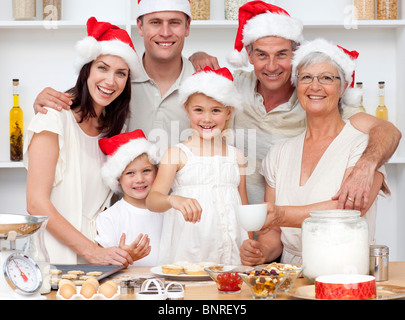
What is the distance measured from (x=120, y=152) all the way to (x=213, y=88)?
0.38 metres

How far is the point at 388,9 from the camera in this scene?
269 cm

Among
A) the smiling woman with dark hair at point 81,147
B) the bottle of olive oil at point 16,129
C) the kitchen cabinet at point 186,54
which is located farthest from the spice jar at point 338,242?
the bottle of olive oil at point 16,129

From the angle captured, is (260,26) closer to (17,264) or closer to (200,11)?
(200,11)

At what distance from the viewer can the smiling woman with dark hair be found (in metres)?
1.82

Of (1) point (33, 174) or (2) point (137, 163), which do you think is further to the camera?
(2) point (137, 163)

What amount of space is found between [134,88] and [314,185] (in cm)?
81

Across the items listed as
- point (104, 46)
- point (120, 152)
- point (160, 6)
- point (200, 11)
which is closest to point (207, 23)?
point (200, 11)

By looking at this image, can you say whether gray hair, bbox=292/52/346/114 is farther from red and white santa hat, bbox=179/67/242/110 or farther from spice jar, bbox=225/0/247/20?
spice jar, bbox=225/0/247/20

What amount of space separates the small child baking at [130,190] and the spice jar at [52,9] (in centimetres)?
91

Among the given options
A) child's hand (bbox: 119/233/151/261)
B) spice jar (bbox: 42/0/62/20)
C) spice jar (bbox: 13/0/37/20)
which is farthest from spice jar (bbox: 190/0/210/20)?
child's hand (bbox: 119/233/151/261)

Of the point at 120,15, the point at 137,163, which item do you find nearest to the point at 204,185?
the point at 137,163

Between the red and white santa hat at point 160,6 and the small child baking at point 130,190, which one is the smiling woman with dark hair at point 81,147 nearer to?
the small child baking at point 130,190

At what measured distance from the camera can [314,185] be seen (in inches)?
70.9

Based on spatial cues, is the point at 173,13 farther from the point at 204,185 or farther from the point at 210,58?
the point at 204,185
